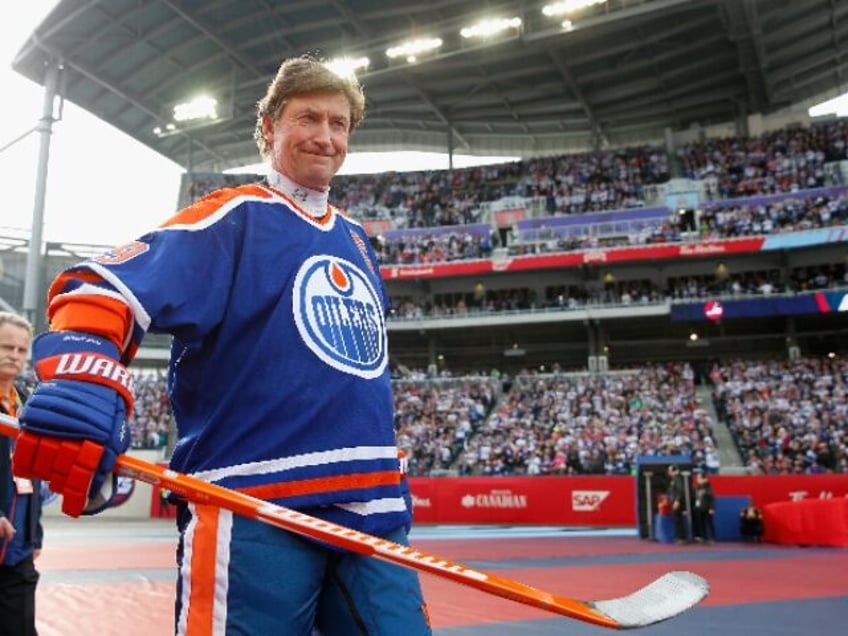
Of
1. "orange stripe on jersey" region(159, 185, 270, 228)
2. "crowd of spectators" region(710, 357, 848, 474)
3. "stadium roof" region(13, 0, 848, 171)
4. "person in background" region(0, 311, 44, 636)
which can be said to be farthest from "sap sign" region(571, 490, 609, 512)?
"orange stripe on jersey" region(159, 185, 270, 228)

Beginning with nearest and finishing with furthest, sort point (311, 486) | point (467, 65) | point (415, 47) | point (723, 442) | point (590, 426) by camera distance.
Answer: point (311, 486) → point (723, 442) → point (590, 426) → point (415, 47) → point (467, 65)

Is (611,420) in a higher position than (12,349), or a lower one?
lower

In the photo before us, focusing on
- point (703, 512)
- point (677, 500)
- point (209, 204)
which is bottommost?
point (703, 512)

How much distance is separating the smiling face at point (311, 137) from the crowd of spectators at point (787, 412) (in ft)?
72.3

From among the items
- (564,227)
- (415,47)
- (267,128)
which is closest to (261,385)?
(267,128)

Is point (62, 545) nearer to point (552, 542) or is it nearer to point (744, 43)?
point (552, 542)

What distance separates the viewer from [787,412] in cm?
2444

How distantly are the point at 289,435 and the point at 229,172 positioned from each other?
154ft

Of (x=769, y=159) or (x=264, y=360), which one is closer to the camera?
(x=264, y=360)

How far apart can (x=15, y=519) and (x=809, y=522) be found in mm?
15087

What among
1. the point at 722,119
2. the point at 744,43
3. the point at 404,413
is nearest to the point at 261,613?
the point at 404,413

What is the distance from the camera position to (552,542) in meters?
14.7

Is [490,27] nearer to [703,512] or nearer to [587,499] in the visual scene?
[587,499]

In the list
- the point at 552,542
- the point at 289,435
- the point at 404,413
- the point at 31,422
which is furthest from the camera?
the point at 404,413
